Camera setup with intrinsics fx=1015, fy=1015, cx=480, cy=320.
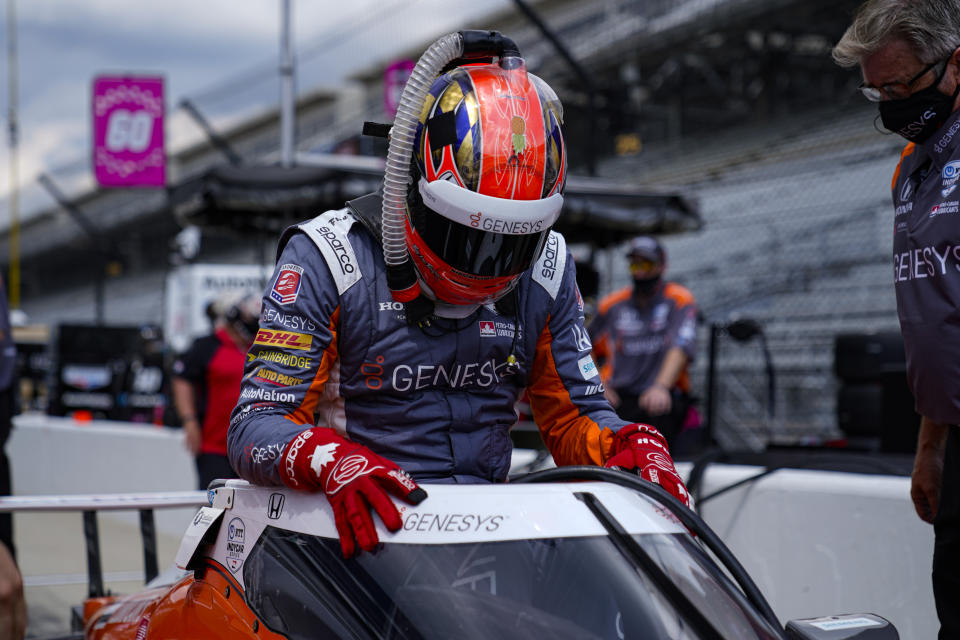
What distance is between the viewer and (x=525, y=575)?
4.90 feet

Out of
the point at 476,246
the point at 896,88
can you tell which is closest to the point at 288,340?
the point at 476,246

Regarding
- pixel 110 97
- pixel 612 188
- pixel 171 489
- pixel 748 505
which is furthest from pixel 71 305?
pixel 748 505

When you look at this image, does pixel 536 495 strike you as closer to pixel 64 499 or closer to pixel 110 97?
pixel 64 499

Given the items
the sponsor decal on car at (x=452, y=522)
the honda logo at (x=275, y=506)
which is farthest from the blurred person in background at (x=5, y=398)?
the sponsor decal on car at (x=452, y=522)

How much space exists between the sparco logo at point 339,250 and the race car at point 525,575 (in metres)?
0.51

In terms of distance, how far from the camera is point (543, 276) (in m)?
2.30

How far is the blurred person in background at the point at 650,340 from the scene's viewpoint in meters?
5.79

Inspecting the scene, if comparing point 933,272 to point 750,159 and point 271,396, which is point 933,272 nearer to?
point 271,396

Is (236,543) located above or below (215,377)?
above

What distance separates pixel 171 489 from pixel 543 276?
6854 millimetres

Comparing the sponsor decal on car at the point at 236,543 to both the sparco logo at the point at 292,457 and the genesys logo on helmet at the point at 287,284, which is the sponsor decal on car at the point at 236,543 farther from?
the genesys logo on helmet at the point at 287,284

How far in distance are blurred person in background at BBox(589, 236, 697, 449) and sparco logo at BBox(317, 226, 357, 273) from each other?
3.85m

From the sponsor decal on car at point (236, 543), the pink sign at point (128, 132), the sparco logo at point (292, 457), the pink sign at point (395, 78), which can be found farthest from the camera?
the pink sign at point (128, 132)

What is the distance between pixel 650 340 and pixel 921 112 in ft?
12.0
